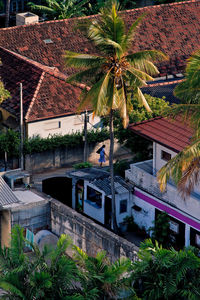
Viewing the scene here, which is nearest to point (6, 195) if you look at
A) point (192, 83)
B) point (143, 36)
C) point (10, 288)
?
point (192, 83)

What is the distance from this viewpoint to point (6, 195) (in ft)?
129

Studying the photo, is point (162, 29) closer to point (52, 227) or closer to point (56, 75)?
point (56, 75)

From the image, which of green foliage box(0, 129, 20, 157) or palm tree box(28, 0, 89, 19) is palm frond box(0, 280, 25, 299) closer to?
green foliage box(0, 129, 20, 157)

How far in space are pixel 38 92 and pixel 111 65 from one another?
40.2 feet

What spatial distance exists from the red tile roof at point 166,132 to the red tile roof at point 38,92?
9540 millimetres

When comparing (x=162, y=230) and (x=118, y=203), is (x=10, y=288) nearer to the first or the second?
(x=162, y=230)

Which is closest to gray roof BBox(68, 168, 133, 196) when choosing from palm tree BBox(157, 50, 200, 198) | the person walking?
the person walking

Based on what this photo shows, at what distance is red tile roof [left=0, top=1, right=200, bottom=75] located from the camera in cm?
5681

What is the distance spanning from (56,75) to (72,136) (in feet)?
→ 17.4

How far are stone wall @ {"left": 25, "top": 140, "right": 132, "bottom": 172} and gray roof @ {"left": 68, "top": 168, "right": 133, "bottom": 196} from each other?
4.02 m

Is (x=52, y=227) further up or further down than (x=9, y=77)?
further down

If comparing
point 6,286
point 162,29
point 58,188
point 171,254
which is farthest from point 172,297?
point 162,29

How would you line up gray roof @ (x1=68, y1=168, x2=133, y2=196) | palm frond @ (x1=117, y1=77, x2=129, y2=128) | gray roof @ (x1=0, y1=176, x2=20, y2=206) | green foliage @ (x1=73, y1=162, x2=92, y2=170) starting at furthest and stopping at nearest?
green foliage @ (x1=73, y1=162, x2=92, y2=170)
gray roof @ (x1=68, y1=168, x2=133, y2=196)
gray roof @ (x1=0, y1=176, x2=20, y2=206)
palm frond @ (x1=117, y1=77, x2=129, y2=128)

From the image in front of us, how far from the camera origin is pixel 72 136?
4806cm
